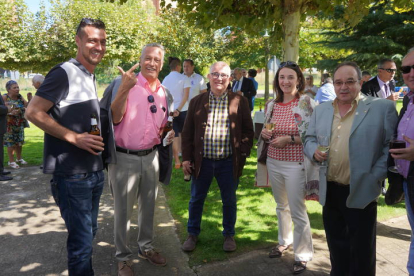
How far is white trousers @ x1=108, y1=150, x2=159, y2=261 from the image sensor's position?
3.33 metres

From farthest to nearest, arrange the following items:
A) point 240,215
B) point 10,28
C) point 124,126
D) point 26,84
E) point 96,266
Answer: point 26,84 < point 10,28 < point 240,215 < point 96,266 < point 124,126

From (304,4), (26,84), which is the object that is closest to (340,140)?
(304,4)

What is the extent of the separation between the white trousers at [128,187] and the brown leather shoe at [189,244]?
0.70m

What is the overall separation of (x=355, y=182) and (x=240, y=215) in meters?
2.57

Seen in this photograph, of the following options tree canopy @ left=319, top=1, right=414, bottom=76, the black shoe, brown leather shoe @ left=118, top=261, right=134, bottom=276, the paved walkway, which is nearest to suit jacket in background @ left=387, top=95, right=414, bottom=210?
the paved walkway

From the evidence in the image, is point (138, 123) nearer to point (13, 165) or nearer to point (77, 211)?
point (77, 211)

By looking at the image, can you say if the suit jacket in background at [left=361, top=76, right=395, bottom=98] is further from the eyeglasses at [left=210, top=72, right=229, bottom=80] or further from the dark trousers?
the dark trousers

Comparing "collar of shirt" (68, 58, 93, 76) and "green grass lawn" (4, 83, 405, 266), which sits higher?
"collar of shirt" (68, 58, 93, 76)

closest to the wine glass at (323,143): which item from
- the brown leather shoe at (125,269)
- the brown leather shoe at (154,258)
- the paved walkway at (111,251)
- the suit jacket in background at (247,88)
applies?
the paved walkway at (111,251)

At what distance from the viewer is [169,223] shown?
4777 mm

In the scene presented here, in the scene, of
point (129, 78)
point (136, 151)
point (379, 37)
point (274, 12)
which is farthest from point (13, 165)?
point (379, 37)

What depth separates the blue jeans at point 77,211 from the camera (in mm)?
2547

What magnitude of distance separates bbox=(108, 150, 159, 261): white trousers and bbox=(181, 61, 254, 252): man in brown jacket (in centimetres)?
55

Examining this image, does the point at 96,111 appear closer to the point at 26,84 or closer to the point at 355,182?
the point at 355,182
